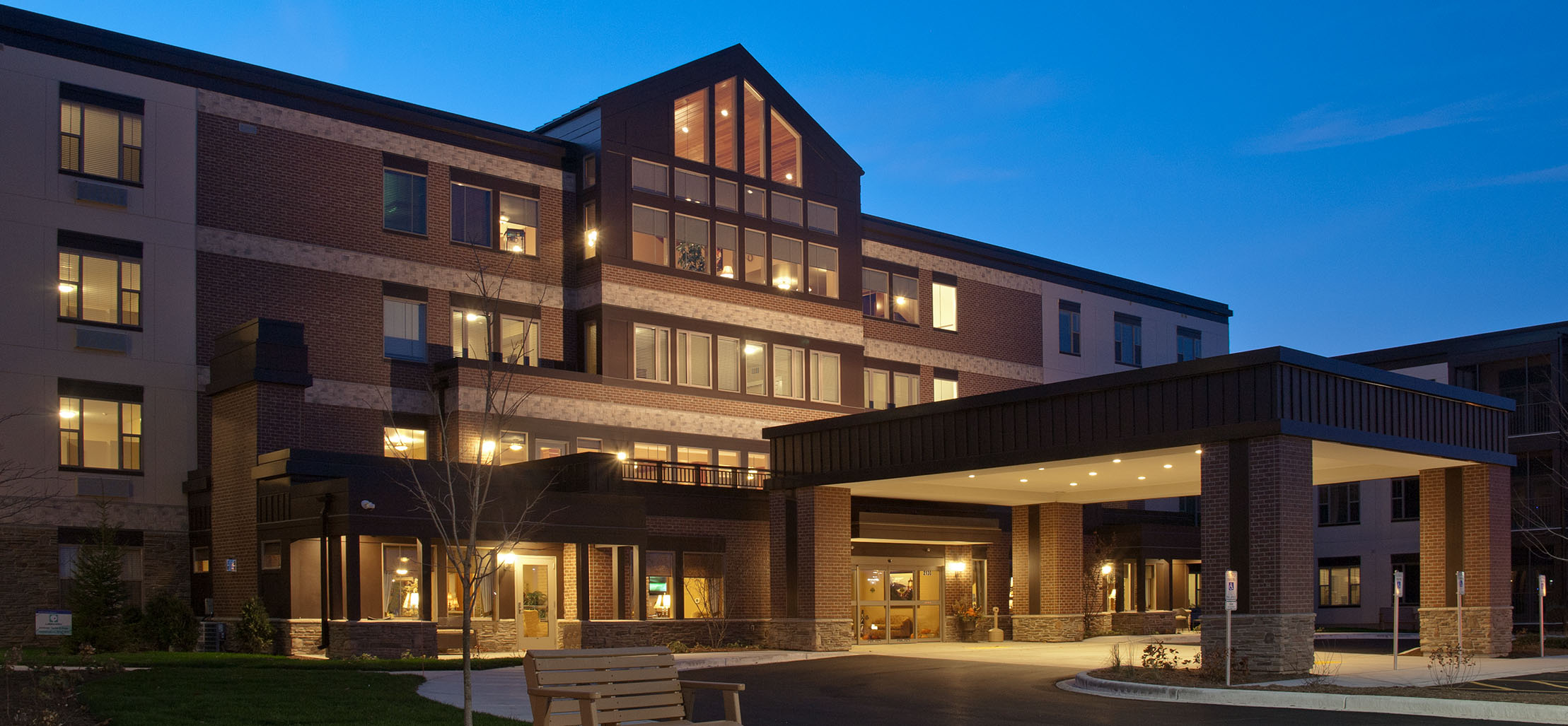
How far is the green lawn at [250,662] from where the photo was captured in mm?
23562

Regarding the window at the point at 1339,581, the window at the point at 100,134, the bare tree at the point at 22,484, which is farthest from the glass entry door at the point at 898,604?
the window at the point at 1339,581

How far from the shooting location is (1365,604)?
56469 millimetres

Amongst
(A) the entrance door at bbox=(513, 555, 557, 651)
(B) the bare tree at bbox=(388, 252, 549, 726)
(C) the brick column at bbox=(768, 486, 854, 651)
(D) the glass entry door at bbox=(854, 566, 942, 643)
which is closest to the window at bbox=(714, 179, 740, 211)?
(B) the bare tree at bbox=(388, 252, 549, 726)

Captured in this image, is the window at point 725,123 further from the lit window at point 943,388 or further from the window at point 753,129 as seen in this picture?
the lit window at point 943,388

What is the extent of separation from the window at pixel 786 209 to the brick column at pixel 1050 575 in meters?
12.0

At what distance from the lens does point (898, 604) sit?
40.4m

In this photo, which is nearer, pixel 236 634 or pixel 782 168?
pixel 236 634

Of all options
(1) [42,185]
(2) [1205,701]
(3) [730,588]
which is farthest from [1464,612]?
(1) [42,185]

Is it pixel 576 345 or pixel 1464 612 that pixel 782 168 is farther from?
pixel 1464 612

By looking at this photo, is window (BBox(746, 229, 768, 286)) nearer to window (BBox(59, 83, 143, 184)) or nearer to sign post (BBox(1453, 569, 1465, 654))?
window (BBox(59, 83, 143, 184))

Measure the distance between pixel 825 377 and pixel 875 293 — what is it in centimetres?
474

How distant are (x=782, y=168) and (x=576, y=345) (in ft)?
32.6

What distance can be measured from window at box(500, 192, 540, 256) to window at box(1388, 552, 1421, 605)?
37.4 metres

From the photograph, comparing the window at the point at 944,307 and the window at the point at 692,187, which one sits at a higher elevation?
the window at the point at 692,187
